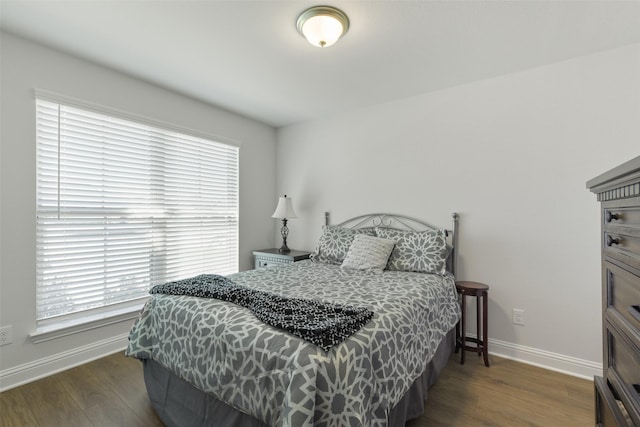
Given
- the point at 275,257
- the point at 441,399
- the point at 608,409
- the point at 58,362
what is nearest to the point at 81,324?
the point at 58,362

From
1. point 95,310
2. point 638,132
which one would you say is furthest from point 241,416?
point 638,132

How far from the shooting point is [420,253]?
2586 mm

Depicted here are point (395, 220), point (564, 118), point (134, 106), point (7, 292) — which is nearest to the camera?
point (7, 292)

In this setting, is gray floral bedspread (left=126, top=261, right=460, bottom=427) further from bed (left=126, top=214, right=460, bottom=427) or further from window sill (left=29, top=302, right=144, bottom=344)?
window sill (left=29, top=302, right=144, bottom=344)

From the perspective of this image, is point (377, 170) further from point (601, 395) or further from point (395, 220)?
point (601, 395)

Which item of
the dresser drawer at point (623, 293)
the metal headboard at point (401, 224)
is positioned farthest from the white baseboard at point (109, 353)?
the dresser drawer at point (623, 293)

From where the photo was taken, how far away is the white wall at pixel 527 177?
2236 mm

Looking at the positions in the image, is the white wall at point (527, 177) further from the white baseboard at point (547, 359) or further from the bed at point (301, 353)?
the bed at point (301, 353)

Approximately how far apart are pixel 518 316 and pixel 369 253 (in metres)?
1.36

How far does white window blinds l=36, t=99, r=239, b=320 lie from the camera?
2305 mm

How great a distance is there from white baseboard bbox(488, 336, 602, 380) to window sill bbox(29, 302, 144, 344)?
329 cm

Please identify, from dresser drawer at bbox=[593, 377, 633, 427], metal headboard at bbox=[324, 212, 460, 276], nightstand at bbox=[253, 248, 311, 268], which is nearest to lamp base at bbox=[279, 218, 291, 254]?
nightstand at bbox=[253, 248, 311, 268]

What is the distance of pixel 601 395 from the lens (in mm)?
1127

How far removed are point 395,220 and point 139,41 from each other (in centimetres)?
273
